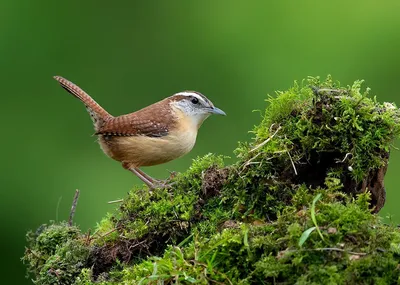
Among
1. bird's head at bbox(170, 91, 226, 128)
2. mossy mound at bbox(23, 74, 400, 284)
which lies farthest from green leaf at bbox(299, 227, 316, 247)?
bird's head at bbox(170, 91, 226, 128)

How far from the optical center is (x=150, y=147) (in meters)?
5.95

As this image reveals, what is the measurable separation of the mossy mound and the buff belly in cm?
148

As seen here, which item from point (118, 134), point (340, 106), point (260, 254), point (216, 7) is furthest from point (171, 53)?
point (260, 254)

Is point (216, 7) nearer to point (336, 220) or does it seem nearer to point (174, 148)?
point (174, 148)

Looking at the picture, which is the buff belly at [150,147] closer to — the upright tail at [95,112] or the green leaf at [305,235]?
the upright tail at [95,112]

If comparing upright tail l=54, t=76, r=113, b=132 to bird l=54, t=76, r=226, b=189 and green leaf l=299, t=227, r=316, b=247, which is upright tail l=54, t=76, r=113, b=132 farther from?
green leaf l=299, t=227, r=316, b=247

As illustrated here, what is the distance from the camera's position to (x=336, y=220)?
3.13 m

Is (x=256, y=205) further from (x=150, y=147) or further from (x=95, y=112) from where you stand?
(x=95, y=112)

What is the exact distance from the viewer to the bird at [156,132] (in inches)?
234

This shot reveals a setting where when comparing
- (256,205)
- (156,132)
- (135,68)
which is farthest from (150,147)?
(135,68)

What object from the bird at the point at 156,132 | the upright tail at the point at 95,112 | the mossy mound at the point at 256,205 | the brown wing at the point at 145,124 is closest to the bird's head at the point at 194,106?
the bird at the point at 156,132

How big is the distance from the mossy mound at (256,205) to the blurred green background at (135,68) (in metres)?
3.48

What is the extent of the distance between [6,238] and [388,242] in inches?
258

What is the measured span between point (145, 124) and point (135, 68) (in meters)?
3.82
